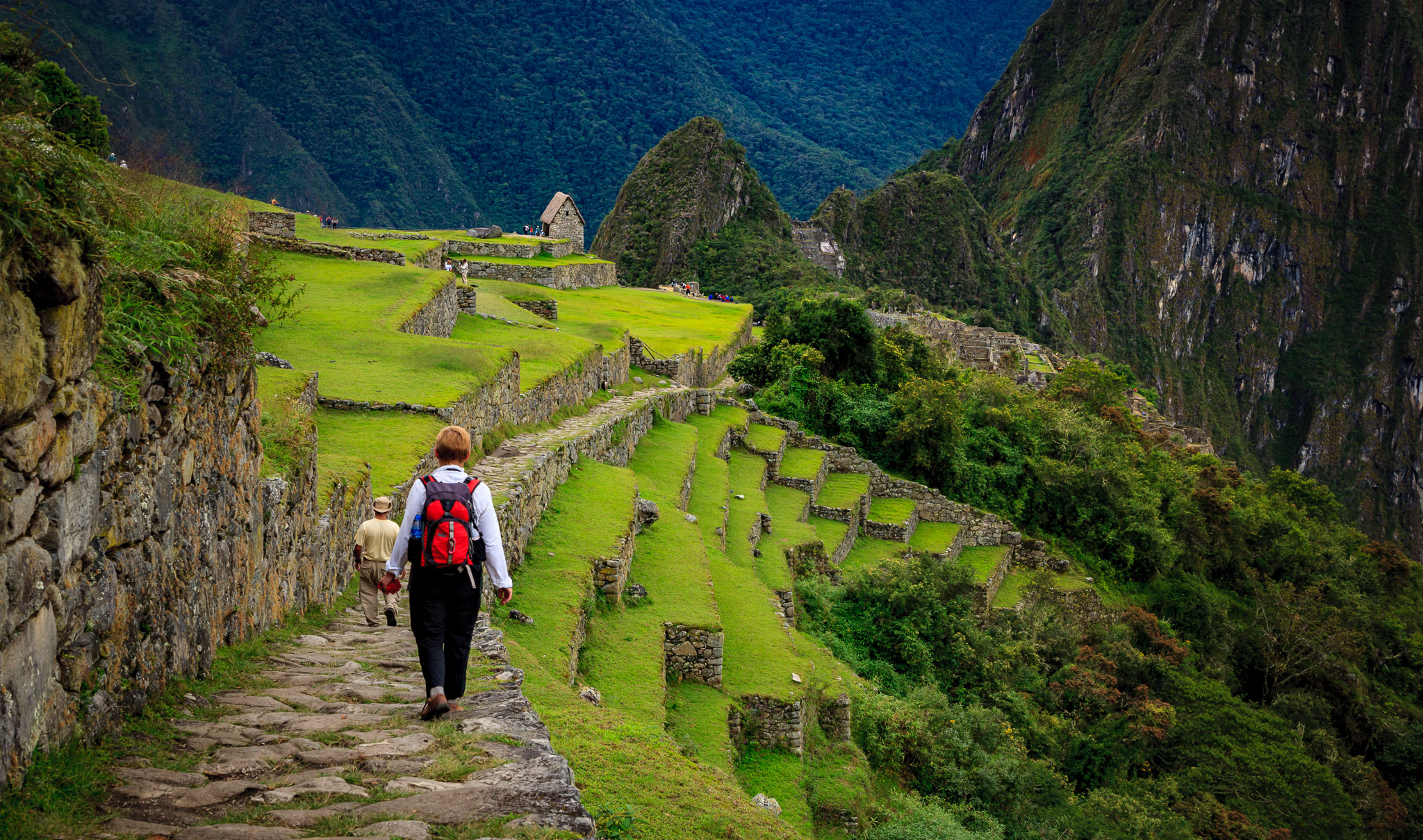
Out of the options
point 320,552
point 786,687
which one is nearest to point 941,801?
point 786,687

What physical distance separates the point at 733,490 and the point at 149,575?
60.9 ft

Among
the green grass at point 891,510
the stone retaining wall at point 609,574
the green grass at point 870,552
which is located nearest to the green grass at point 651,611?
the stone retaining wall at point 609,574

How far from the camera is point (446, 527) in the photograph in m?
5.08

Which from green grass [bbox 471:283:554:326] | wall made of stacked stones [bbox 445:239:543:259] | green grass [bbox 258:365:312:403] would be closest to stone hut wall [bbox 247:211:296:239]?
green grass [bbox 471:283:554:326]

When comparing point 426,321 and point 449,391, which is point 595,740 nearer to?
point 449,391

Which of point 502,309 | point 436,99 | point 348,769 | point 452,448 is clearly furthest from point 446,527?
point 436,99

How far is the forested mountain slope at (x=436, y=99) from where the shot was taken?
62.5 metres

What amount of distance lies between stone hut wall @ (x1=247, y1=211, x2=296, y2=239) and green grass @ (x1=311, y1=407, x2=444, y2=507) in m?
11.1

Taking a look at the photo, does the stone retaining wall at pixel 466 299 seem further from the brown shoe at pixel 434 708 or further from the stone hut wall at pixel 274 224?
the brown shoe at pixel 434 708

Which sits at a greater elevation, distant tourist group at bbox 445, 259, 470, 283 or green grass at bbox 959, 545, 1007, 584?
distant tourist group at bbox 445, 259, 470, 283

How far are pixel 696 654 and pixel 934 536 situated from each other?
17.0 m

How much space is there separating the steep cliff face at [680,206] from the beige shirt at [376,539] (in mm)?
80513

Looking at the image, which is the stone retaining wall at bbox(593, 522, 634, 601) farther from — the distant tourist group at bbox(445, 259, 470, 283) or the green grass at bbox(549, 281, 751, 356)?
the distant tourist group at bbox(445, 259, 470, 283)

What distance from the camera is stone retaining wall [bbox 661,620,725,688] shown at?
481 inches
